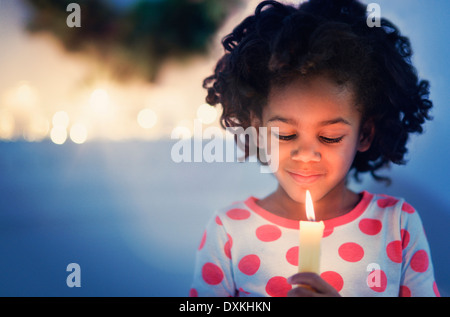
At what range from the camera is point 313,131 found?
1.03 meters

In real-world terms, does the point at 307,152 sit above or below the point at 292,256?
above

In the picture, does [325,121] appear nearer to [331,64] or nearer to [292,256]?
[331,64]

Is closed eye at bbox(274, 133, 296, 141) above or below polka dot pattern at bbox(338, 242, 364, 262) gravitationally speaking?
above

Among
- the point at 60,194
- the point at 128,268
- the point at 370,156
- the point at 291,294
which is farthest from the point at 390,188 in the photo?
the point at 60,194

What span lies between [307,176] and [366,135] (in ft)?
0.90

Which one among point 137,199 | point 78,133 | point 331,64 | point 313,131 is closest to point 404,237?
point 313,131

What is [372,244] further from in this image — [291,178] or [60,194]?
[60,194]

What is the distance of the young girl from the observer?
1052 mm

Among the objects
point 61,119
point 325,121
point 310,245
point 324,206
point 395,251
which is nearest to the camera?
point 310,245

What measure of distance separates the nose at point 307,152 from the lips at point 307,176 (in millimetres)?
45

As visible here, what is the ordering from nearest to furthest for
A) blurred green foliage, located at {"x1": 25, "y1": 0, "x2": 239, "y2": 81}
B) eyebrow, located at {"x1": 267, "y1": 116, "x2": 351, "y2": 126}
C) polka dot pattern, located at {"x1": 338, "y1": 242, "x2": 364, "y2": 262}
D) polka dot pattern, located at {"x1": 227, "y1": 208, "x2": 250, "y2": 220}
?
eyebrow, located at {"x1": 267, "y1": 116, "x2": 351, "y2": 126} → polka dot pattern, located at {"x1": 338, "y1": 242, "x2": 364, "y2": 262} → polka dot pattern, located at {"x1": 227, "y1": 208, "x2": 250, "y2": 220} → blurred green foliage, located at {"x1": 25, "y1": 0, "x2": 239, "y2": 81}

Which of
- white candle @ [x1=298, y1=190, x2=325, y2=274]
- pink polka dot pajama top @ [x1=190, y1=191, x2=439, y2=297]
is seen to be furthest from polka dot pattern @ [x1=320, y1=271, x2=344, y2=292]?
white candle @ [x1=298, y1=190, x2=325, y2=274]

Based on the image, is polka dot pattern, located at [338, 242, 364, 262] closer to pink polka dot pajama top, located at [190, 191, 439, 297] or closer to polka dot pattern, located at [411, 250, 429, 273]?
pink polka dot pajama top, located at [190, 191, 439, 297]

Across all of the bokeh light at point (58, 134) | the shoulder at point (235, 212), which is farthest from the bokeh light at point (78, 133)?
the shoulder at point (235, 212)
